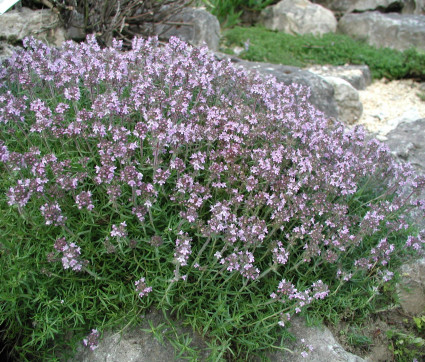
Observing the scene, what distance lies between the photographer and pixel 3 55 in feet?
15.7

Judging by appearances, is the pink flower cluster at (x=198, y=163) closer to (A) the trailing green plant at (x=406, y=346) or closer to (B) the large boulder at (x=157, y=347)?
(B) the large boulder at (x=157, y=347)

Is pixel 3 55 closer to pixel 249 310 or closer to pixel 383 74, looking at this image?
pixel 249 310

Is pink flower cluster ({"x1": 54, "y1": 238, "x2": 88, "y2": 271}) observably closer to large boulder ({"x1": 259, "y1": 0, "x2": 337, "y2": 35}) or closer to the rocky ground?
the rocky ground

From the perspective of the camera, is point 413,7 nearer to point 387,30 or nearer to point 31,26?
point 387,30

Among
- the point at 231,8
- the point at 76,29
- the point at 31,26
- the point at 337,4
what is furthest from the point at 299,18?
the point at 31,26

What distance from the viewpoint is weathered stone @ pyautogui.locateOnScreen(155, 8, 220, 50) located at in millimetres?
7402

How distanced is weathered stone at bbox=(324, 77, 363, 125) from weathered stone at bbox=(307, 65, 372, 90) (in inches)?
41.8

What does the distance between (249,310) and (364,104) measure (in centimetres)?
671

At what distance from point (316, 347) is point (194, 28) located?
6.38 m

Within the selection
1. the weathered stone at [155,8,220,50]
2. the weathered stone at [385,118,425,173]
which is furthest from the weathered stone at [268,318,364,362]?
the weathered stone at [155,8,220,50]

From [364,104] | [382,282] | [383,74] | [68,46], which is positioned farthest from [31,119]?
[383,74]

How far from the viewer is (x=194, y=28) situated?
7715 mm

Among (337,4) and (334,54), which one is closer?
(334,54)

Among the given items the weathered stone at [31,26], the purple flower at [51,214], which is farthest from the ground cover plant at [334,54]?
the purple flower at [51,214]
